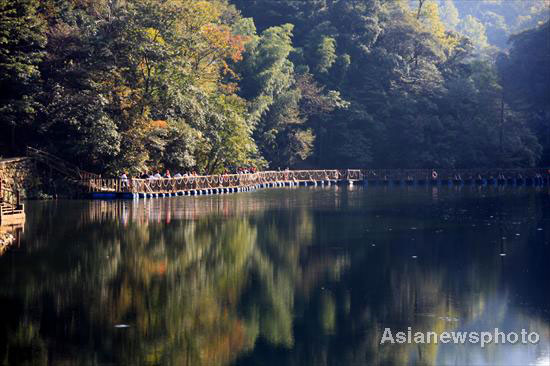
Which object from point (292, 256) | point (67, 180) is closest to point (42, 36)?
point (67, 180)

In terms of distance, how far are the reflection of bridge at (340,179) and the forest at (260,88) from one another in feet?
5.17

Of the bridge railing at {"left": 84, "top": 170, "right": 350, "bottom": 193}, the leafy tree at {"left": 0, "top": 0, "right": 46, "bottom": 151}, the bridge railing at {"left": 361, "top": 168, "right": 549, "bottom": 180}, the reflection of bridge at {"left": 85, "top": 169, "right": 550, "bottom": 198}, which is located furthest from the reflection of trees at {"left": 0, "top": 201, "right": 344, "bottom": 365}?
the bridge railing at {"left": 361, "top": 168, "right": 549, "bottom": 180}

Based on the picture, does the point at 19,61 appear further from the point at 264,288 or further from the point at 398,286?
the point at 398,286

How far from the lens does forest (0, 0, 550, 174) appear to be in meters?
52.0

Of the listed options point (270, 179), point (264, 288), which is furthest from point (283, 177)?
point (264, 288)

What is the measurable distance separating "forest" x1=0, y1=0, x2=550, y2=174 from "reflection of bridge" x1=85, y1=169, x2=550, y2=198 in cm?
158

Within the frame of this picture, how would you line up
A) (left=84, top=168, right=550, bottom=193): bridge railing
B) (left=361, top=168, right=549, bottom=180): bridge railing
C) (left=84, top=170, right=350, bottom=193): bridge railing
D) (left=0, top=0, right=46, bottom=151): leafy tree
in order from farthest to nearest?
(left=361, top=168, right=549, bottom=180): bridge railing → (left=84, top=168, right=550, bottom=193): bridge railing → (left=84, top=170, right=350, bottom=193): bridge railing → (left=0, top=0, right=46, bottom=151): leafy tree

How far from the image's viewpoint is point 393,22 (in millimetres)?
86812

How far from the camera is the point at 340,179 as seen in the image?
7738cm

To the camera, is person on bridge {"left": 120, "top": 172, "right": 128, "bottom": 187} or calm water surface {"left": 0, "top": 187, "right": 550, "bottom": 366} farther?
person on bridge {"left": 120, "top": 172, "right": 128, "bottom": 187}

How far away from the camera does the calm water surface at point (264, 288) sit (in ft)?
55.4

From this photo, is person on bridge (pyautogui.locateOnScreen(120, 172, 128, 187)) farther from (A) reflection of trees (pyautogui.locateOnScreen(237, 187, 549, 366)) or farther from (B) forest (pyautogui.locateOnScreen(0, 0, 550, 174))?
(A) reflection of trees (pyautogui.locateOnScreen(237, 187, 549, 366))

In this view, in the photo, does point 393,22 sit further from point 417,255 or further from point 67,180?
point 417,255

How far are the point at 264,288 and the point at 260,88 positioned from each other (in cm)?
5253
